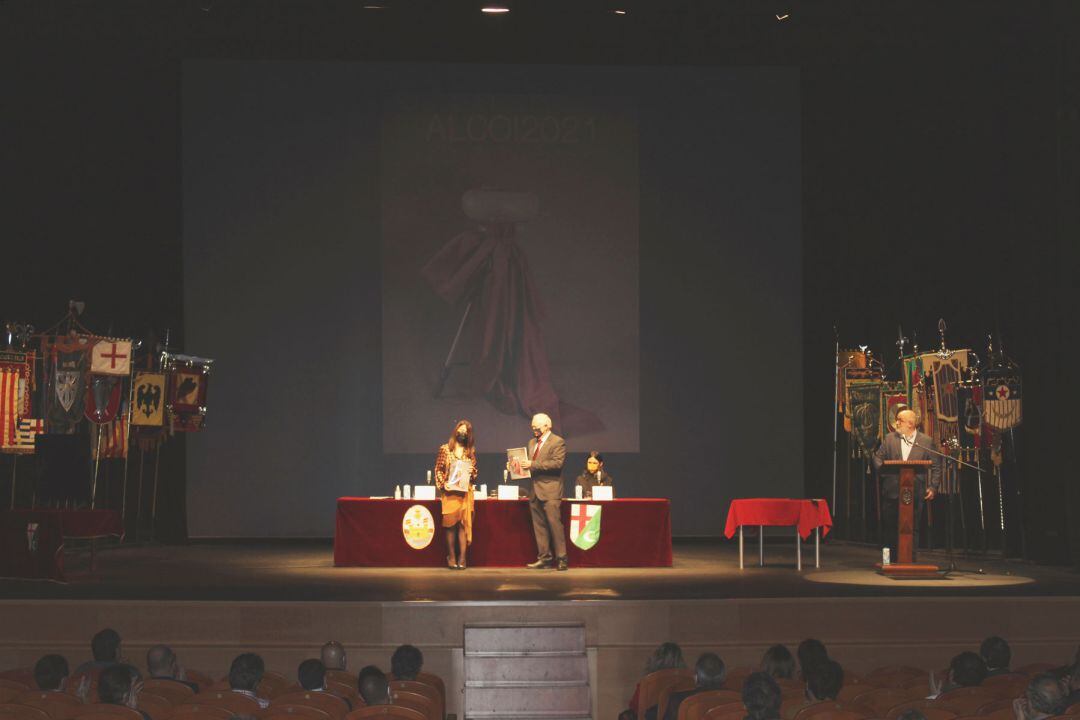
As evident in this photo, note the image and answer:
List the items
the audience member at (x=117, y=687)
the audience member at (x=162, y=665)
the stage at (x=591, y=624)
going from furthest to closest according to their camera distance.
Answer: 1. the stage at (x=591, y=624)
2. the audience member at (x=162, y=665)
3. the audience member at (x=117, y=687)

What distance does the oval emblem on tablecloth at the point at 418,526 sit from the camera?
12.2 metres

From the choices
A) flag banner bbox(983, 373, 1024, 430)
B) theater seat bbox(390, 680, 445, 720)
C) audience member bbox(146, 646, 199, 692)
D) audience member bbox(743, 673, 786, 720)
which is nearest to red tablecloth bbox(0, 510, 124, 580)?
audience member bbox(146, 646, 199, 692)

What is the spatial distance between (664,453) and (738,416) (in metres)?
0.89

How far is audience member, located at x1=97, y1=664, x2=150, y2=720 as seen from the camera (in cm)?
540

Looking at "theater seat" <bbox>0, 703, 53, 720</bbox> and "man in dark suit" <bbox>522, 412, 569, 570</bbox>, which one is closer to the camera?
"theater seat" <bbox>0, 703, 53, 720</bbox>

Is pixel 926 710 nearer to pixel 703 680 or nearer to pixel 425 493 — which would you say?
pixel 703 680

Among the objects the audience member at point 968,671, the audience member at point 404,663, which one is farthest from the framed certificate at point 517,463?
the audience member at point 968,671

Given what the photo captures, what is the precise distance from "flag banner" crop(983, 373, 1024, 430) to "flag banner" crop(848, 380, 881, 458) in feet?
4.82

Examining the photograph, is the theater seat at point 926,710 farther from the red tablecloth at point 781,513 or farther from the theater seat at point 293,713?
the red tablecloth at point 781,513

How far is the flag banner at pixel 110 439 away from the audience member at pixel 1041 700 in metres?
11.0

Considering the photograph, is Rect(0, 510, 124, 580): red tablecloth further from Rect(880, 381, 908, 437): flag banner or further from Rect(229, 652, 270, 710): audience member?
Rect(880, 381, 908, 437): flag banner

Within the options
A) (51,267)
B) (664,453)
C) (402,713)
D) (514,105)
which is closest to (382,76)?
(514,105)

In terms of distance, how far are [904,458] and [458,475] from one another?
11.5 ft

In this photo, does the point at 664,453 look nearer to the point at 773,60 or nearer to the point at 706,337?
the point at 706,337
